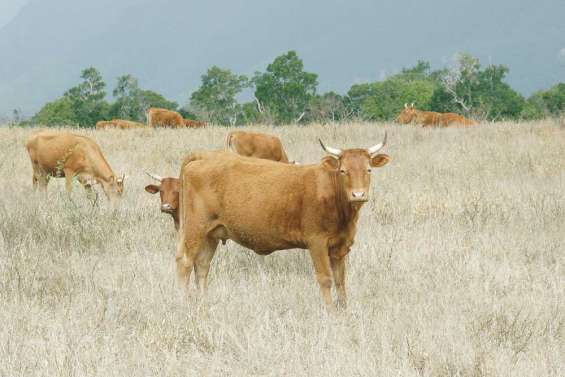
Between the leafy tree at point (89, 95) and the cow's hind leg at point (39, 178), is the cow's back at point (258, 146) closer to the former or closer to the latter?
the cow's hind leg at point (39, 178)

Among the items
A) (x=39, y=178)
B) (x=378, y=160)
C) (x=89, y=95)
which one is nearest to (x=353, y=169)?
(x=378, y=160)

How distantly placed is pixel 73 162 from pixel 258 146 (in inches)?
137

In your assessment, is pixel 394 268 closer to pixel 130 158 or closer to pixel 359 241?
pixel 359 241

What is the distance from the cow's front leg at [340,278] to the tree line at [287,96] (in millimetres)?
56707

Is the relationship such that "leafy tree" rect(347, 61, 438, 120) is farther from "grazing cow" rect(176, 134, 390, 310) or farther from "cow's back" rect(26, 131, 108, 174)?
"grazing cow" rect(176, 134, 390, 310)

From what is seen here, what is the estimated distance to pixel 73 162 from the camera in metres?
12.5

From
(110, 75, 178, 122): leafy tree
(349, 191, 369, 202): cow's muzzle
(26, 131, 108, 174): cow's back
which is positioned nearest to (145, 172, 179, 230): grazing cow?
(349, 191, 369, 202): cow's muzzle

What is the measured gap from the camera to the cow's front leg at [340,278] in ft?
19.9

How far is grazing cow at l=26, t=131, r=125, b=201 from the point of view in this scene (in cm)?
1219

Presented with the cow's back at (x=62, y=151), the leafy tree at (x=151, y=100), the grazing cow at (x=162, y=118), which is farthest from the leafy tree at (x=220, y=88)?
the cow's back at (x=62, y=151)

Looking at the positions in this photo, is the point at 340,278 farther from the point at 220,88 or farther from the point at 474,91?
the point at 220,88

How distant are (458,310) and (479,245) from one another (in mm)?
2282

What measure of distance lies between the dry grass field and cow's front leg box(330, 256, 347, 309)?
15 cm

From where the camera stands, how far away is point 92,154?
12.4 m
